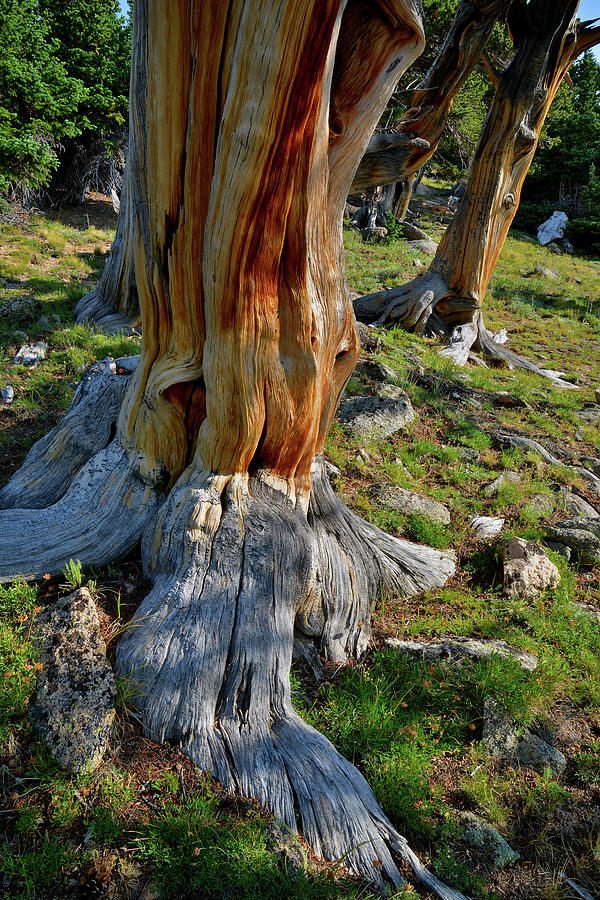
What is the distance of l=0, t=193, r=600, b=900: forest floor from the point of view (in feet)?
6.87

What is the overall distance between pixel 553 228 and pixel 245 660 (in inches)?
1182

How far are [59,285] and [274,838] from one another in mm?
9718

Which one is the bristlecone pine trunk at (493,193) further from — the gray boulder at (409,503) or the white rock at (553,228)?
the white rock at (553,228)

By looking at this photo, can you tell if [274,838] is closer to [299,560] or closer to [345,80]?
[299,560]

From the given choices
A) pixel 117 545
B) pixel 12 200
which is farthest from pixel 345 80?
pixel 12 200

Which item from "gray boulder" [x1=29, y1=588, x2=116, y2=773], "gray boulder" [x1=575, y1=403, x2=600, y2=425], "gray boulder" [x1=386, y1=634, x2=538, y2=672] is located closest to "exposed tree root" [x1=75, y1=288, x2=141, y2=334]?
"gray boulder" [x1=29, y1=588, x2=116, y2=773]

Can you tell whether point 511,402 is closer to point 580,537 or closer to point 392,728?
point 580,537

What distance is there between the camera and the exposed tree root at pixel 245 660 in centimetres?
243

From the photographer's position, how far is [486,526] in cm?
502

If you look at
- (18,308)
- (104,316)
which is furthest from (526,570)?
(18,308)

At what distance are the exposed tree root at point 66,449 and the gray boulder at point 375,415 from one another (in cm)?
284

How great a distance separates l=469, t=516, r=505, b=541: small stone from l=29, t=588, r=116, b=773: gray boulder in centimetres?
360

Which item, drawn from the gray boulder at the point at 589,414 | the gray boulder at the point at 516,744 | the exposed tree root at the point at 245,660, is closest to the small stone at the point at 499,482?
the gray boulder at the point at 516,744

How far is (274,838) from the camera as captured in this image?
2258mm
